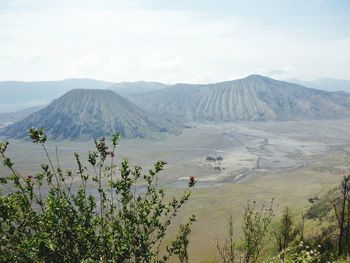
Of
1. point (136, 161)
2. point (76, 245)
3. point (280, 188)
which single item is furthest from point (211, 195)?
point (76, 245)

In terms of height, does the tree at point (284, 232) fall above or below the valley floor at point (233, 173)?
above

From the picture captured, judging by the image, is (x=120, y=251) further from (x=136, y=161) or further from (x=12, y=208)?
(x=136, y=161)

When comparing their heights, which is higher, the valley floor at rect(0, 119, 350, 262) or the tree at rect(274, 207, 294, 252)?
the tree at rect(274, 207, 294, 252)

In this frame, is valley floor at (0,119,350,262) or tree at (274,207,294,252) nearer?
tree at (274,207,294,252)

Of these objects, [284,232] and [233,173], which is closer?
[284,232]

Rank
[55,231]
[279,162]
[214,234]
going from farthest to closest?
[279,162] → [214,234] → [55,231]

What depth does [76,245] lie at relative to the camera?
1358cm

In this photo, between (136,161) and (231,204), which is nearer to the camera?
(231,204)

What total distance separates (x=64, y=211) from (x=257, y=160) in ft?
488

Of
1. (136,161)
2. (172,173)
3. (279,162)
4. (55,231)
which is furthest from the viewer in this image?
(136,161)

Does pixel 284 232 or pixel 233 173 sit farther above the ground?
pixel 284 232

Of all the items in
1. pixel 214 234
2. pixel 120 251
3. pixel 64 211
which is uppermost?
pixel 64 211

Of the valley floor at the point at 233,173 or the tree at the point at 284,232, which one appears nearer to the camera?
the tree at the point at 284,232

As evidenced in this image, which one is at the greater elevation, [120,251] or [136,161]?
[120,251]
